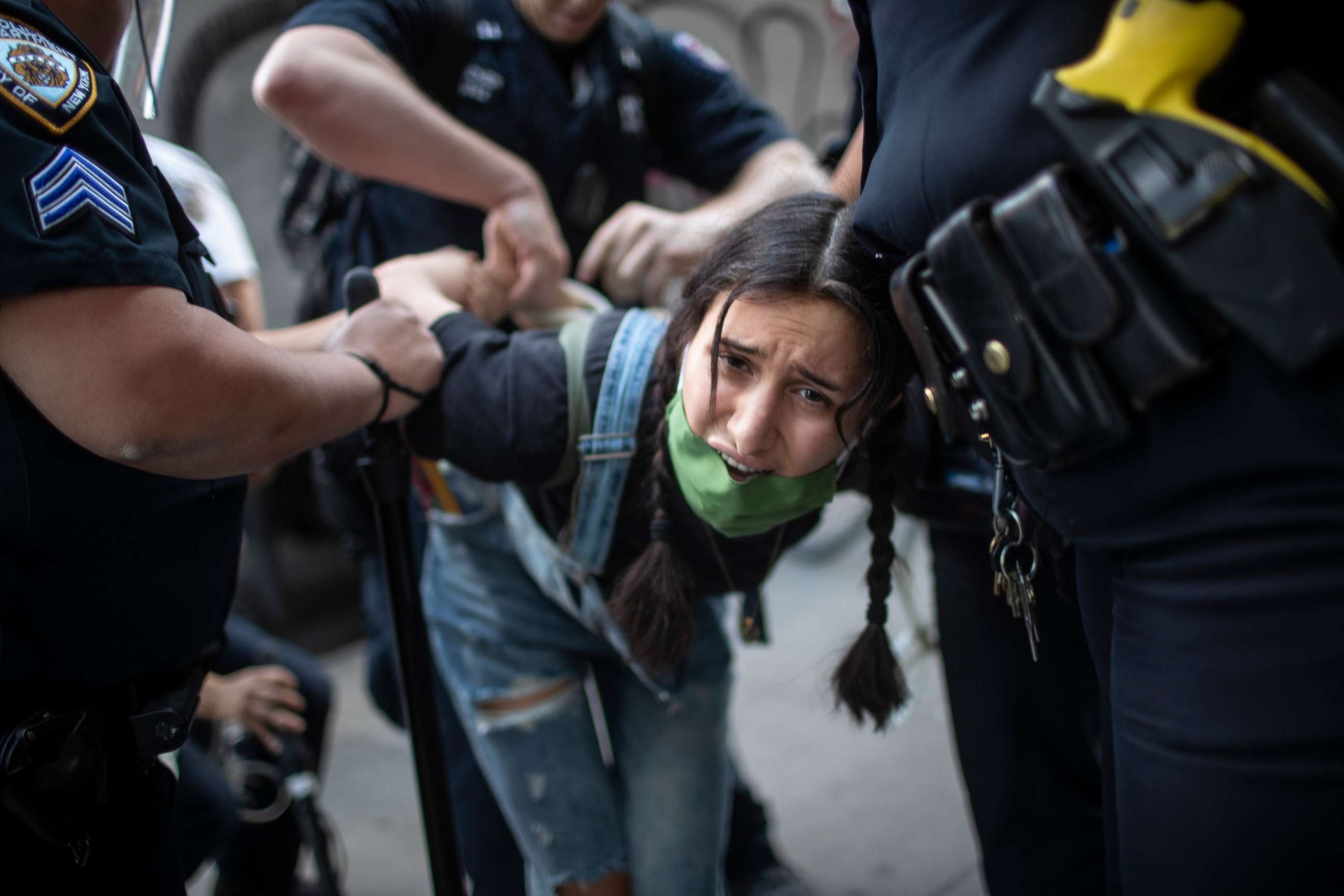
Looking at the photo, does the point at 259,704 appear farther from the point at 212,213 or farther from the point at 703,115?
the point at 703,115

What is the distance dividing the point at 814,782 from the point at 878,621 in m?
1.28

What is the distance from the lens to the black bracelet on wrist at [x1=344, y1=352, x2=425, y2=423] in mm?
1203

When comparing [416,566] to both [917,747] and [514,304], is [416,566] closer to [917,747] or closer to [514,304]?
[514,304]

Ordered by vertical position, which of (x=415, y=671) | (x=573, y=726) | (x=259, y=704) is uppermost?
(x=415, y=671)

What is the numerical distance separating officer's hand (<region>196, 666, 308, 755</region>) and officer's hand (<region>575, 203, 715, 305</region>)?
1.02 meters

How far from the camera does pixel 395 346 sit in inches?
49.1

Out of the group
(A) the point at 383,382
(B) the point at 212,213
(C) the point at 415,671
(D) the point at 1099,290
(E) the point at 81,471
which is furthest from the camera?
(B) the point at 212,213

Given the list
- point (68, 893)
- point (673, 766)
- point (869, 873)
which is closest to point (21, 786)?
point (68, 893)

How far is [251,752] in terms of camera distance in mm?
1982

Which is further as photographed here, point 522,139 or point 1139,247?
point 522,139

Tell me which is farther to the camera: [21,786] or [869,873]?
[869,873]

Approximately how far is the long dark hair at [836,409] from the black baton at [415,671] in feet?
0.96

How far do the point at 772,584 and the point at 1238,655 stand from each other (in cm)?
288

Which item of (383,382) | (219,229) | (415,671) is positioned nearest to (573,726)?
(415,671)
